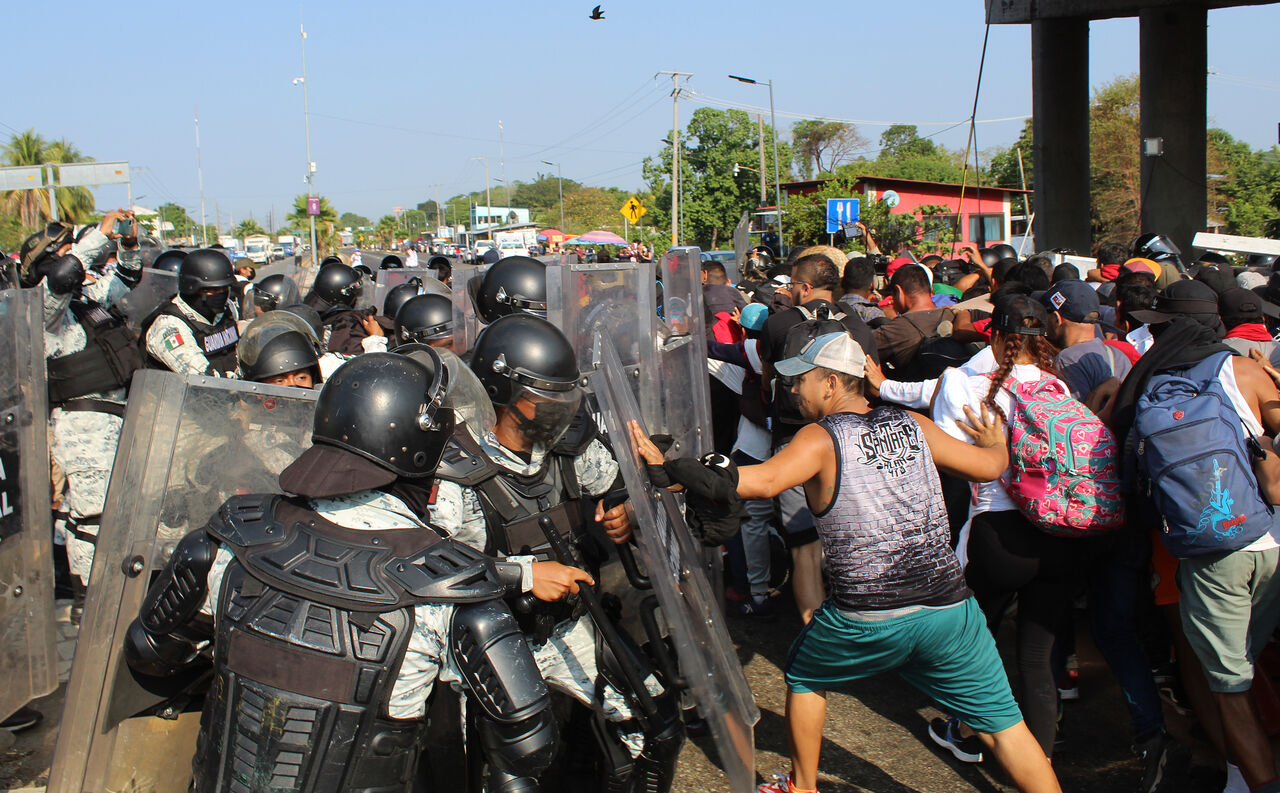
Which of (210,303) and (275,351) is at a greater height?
(210,303)

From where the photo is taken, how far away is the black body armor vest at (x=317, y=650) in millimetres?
1845

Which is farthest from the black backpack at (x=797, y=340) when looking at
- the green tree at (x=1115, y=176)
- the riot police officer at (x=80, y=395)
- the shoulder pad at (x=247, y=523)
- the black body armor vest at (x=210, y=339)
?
the green tree at (x=1115, y=176)

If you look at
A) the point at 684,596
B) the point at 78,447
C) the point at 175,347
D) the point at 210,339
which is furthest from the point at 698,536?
the point at 78,447

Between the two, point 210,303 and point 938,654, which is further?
point 210,303

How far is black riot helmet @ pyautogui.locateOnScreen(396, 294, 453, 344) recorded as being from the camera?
5.04m

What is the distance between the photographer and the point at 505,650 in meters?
1.91

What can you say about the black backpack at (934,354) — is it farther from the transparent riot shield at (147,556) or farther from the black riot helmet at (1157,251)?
the transparent riot shield at (147,556)

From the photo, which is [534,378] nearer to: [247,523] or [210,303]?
[247,523]

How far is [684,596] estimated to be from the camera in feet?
8.74

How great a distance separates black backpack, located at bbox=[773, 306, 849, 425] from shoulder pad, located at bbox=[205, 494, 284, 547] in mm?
1579

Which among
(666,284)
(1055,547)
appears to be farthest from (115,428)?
(1055,547)

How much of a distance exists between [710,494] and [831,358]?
628 mm

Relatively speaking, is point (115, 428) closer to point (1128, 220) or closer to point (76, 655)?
point (76, 655)

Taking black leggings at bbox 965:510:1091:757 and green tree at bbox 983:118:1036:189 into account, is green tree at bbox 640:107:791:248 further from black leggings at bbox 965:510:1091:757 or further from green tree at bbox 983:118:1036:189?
black leggings at bbox 965:510:1091:757
